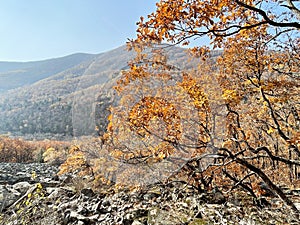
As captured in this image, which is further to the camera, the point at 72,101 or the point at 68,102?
the point at 68,102

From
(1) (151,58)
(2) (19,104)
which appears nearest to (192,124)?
(1) (151,58)

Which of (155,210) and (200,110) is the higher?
(200,110)

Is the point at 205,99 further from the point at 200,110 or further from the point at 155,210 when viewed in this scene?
the point at 155,210

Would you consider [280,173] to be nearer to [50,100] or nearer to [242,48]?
[242,48]

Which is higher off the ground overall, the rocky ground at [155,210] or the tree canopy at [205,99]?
the tree canopy at [205,99]

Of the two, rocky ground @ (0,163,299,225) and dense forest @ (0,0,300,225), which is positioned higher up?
dense forest @ (0,0,300,225)

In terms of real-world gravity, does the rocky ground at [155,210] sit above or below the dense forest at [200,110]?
below

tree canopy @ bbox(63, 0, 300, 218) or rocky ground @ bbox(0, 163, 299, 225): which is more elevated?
tree canopy @ bbox(63, 0, 300, 218)

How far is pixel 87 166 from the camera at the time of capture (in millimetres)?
10406

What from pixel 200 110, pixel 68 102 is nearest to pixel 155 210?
pixel 200 110

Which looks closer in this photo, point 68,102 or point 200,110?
point 200,110

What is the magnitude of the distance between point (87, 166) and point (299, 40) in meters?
8.80

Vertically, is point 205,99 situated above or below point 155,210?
above

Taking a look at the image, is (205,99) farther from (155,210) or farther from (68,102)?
(68,102)
